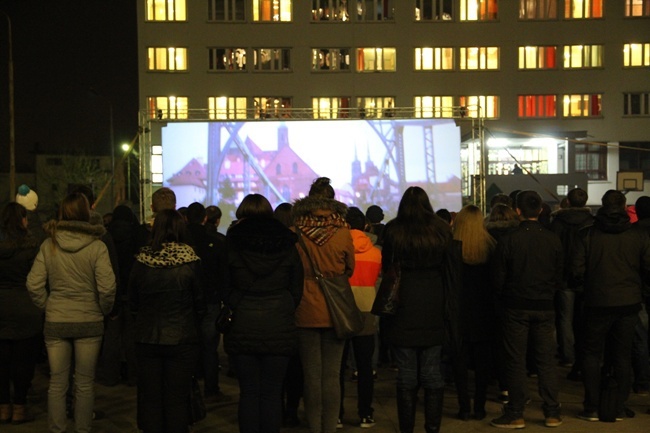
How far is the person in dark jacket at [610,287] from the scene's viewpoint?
22.8 feet

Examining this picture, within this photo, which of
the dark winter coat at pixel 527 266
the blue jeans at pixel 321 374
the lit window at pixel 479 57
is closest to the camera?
the blue jeans at pixel 321 374

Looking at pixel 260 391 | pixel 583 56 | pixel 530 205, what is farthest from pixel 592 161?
pixel 260 391

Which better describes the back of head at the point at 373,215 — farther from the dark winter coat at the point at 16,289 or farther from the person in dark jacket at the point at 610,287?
the dark winter coat at the point at 16,289

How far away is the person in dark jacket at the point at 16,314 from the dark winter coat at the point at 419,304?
3421 millimetres

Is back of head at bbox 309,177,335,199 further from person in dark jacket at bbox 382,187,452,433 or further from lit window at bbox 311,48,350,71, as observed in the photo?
lit window at bbox 311,48,350,71

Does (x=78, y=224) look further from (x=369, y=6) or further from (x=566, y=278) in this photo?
(x=369, y=6)

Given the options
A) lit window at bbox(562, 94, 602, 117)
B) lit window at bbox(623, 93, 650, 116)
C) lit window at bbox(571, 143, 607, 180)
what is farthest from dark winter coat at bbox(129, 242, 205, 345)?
lit window at bbox(623, 93, 650, 116)

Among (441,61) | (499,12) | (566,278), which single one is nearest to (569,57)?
(499,12)

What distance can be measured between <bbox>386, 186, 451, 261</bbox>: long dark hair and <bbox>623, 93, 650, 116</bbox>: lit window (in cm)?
4240

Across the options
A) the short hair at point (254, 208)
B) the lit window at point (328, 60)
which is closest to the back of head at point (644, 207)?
the short hair at point (254, 208)

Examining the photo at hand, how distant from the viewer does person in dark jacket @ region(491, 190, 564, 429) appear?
22.2 ft

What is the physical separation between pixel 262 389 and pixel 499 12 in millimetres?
42247

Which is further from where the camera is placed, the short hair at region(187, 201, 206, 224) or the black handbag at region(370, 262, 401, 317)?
the short hair at region(187, 201, 206, 224)

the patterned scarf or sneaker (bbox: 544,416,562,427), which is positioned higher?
the patterned scarf
